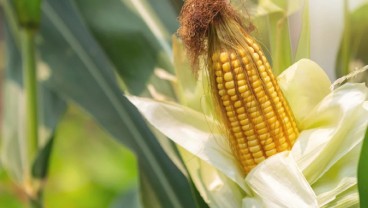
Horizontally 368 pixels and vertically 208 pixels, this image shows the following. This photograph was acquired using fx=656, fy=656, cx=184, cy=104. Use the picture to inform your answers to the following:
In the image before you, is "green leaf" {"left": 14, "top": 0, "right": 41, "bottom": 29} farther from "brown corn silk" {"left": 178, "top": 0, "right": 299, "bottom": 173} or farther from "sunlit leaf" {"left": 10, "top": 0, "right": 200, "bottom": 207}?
"brown corn silk" {"left": 178, "top": 0, "right": 299, "bottom": 173}

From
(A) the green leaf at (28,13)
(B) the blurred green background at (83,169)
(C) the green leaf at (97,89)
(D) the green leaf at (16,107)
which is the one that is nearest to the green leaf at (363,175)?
(C) the green leaf at (97,89)

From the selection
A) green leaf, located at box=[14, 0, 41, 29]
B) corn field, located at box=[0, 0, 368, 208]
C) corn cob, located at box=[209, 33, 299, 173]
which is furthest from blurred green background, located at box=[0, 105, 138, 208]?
corn cob, located at box=[209, 33, 299, 173]

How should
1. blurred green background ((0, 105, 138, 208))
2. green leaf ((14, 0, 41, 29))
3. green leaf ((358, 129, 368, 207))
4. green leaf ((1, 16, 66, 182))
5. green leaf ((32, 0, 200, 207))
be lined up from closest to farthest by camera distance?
green leaf ((358, 129, 368, 207)) < green leaf ((32, 0, 200, 207)) < green leaf ((14, 0, 41, 29)) < green leaf ((1, 16, 66, 182)) < blurred green background ((0, 105, 138, 208))

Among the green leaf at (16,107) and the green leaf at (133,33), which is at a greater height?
the green leaf at (133,33)

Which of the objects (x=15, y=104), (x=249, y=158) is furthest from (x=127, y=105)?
(x=15, y=104)

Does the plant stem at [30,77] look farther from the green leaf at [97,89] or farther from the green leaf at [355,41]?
the green leaf at [355,41]

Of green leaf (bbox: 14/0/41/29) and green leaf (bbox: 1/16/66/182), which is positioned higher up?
green leaf (bbox: 14/0/41/29)
